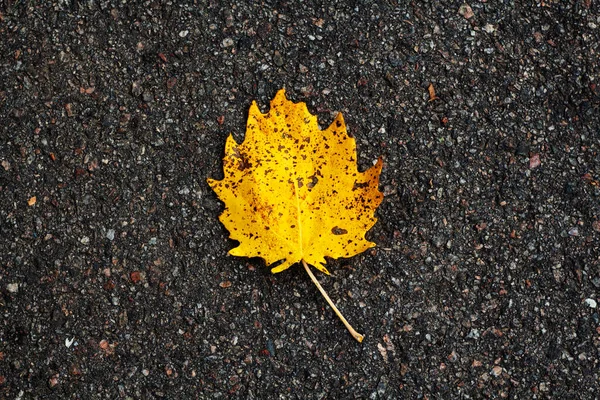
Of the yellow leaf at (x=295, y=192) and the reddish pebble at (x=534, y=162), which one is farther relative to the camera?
the reddish pebble at (x=534, y=162)

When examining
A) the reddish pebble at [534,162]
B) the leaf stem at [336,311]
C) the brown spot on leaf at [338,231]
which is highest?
the reddish pebble at [534,162]

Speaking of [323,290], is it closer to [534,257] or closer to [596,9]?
[534,257]

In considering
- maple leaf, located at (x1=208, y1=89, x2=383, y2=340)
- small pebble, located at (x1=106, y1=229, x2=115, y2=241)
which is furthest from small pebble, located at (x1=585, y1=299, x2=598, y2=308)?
small pebble, located at (x1=106, y1=229, x2=115, y2=241)

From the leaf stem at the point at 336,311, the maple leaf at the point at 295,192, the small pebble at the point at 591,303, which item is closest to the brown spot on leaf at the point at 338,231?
the maple leaf at the point at 295,192

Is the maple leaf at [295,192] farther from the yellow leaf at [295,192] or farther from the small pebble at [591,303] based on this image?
the small pebble at [591,303]

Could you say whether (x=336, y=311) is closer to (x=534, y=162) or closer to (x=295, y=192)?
(x=295, y=192)

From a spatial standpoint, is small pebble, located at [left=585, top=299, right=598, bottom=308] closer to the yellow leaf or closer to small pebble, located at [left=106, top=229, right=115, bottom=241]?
the yellow leaf

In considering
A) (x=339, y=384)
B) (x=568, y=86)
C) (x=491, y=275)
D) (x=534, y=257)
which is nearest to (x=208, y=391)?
(x=339, y=384)
